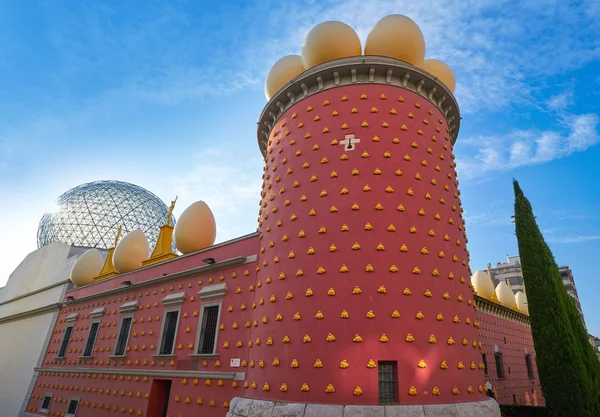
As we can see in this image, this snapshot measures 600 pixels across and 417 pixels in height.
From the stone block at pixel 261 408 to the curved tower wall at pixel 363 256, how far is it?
247mm

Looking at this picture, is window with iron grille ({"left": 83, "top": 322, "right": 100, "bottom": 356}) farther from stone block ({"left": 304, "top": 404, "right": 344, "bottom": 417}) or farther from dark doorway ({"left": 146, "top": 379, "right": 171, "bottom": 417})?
stone block ({"left": 304, "top": 404, "right": 344, "bottom": 417})

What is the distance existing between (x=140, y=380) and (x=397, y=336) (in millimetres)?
12217

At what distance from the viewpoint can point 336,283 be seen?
10.3m

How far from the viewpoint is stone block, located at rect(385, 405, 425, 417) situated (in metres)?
8.71

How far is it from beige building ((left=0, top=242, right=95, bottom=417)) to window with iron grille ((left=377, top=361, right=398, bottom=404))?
24074 mm

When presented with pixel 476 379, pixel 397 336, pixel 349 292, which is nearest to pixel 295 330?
pixel 349 292

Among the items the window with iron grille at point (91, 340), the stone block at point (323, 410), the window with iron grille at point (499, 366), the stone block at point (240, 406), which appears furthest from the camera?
the window with iron grille at point (499, 366)

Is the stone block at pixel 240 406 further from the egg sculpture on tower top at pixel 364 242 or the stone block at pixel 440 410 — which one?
the stone block at pixel 440 410

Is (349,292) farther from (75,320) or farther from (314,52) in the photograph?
(75,320)

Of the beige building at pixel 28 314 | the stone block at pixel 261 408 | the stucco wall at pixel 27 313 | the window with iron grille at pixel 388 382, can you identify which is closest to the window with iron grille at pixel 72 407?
the beige building at pixel 28 314

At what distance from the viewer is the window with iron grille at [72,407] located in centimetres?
1942

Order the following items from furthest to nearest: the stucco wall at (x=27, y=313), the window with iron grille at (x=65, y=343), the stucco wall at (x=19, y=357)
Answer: the stucco wall at (x=27, y=313), the stucco wall at (x=19, y=357), the window with iron grille at (x=65, y=343)

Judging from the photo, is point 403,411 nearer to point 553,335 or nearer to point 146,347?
point 553,335

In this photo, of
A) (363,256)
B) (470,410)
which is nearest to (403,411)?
(470,410)
